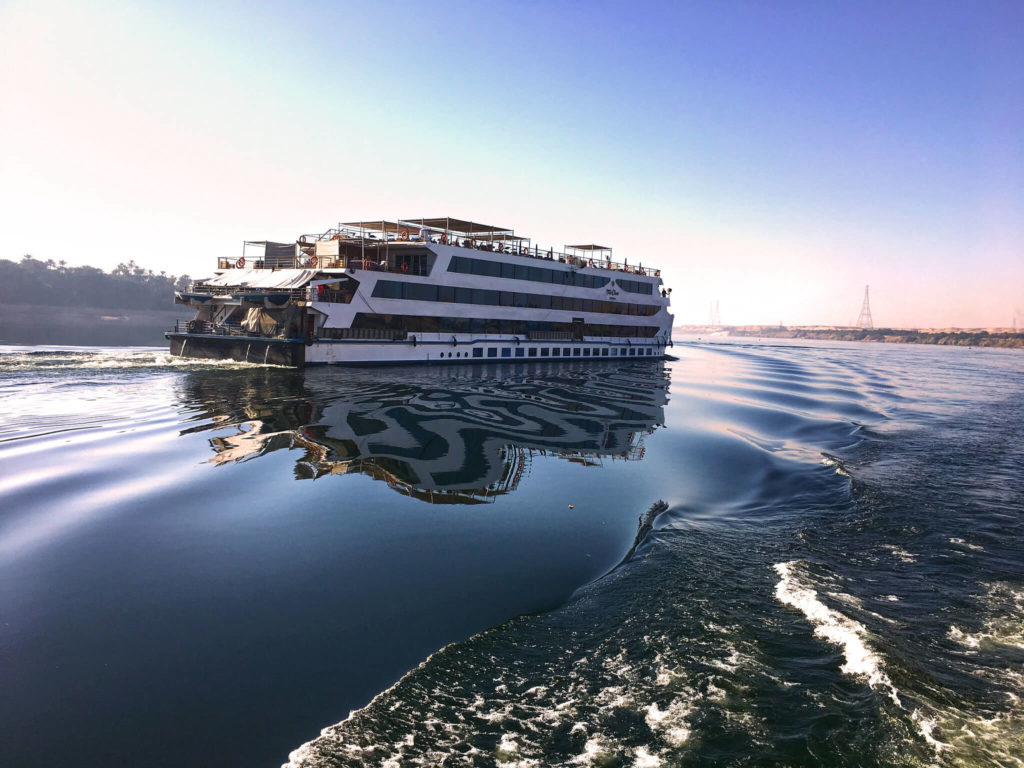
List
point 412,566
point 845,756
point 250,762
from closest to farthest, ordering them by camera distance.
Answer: point 250,762 → point 845,756 → point 412,566

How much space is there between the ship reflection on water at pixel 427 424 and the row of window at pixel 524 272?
548 inches

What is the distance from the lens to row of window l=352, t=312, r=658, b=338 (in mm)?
41125

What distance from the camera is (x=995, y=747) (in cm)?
541

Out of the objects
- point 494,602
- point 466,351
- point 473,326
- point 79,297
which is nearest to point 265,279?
point 466,351

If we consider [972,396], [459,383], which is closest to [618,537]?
[459,383]

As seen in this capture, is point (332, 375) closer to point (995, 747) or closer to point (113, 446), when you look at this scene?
point (113, 446)

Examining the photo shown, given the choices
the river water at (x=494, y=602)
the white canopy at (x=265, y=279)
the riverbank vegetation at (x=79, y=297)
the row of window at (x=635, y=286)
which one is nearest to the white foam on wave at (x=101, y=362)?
the white canopy at (x=265, y=279)

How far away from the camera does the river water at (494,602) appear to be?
5.37 metres

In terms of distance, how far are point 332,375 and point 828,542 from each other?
2889 centimetres

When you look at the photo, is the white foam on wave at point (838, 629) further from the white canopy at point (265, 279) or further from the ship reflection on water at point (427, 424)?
the white canopy at point (265, 279)

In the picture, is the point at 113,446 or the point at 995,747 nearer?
the point at 995,747

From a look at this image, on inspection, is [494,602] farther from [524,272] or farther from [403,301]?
[524,272]

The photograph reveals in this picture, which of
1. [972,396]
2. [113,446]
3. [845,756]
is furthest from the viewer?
[972,396]

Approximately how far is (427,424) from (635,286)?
4775 centimetres
